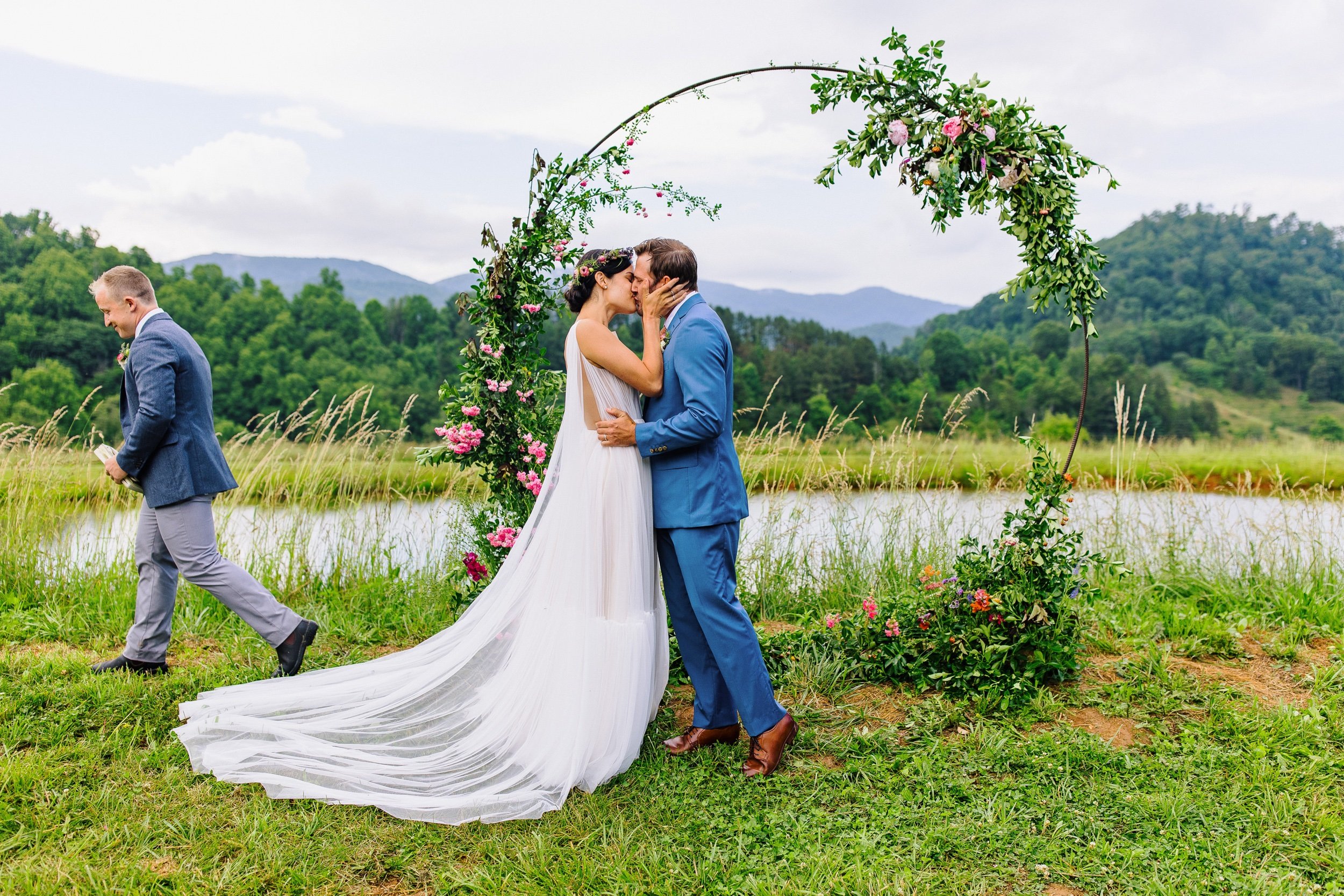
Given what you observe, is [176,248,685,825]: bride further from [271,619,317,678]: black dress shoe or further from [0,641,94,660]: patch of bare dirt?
[0,641,94,660]: patch of bare dirt

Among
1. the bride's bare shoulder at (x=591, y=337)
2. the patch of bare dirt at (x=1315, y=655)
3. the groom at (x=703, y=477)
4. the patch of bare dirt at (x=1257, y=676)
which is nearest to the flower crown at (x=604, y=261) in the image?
the groom at (x=703, y=477)

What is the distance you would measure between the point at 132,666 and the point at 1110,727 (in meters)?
4.79

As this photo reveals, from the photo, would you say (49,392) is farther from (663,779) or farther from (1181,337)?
(1181,337)

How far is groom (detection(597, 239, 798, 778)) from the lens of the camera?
130 inches

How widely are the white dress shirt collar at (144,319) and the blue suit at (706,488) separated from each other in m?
2.66

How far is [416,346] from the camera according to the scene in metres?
30.7

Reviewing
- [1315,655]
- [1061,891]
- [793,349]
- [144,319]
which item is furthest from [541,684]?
[793,349]

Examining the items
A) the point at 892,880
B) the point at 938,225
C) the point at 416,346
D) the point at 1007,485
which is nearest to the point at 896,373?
the point at 416,346

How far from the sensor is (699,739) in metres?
3.68

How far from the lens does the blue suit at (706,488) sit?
3.30 m

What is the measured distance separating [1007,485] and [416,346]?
2606 cm

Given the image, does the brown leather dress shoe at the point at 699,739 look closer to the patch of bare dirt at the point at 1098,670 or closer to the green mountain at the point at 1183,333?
the patch of bare dirt at the point at 1098,670

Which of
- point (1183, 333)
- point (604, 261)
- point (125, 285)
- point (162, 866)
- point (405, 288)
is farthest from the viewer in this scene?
point (405, 288)

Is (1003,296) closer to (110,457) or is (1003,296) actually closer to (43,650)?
(110,457)
